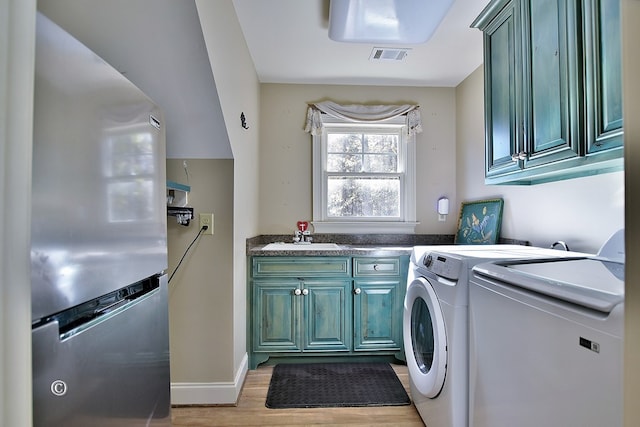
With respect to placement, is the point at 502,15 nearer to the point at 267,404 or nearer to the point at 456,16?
the point at 456,16

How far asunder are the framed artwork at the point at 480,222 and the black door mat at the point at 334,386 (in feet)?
4.06

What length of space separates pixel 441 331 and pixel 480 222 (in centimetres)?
146

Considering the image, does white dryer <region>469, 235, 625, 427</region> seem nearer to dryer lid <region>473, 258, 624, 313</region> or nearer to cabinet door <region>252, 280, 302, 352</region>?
dryer lid <region>473, 258, 624, 313</region>

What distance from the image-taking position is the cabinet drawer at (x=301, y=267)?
233 cm

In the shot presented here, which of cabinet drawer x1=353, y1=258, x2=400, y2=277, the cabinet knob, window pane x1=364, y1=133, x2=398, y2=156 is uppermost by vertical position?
window pane x1=364, y1=133, x2=398, y2=156

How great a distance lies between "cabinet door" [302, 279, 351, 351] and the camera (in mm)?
2352

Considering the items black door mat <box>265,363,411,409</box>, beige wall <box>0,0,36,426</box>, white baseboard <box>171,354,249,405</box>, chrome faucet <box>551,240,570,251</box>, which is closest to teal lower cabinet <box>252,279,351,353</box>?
black door mat <box>265,363,411,409</box>

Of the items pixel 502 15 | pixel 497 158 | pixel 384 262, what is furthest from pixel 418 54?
pixel 384 262

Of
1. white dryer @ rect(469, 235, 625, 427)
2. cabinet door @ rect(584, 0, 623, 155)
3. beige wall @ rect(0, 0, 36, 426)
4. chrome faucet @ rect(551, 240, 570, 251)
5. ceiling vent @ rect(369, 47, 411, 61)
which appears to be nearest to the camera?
beige wall @ rect(0, 0, 36, 426)

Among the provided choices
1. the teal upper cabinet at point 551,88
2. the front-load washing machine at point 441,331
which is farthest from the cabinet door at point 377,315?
the teal upper cabinet at point 551,88

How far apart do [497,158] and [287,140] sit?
5.88ft

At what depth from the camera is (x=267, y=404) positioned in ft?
6.22

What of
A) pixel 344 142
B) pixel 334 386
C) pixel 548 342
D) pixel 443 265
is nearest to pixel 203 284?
pixel 334 386

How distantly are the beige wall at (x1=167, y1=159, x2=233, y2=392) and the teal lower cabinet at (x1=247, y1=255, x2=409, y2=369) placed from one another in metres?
0.44
